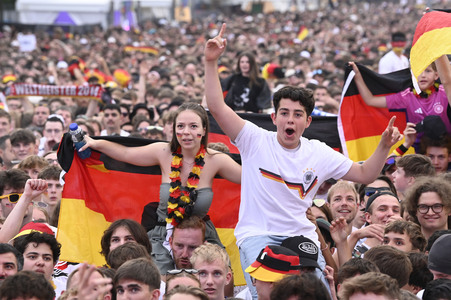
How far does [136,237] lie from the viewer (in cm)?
706

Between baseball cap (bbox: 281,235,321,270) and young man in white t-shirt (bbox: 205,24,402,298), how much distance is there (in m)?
0.14

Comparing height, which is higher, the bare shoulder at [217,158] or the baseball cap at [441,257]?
the bare shoulder at [217,158]

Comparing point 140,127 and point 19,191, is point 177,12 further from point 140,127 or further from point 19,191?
point 19,191

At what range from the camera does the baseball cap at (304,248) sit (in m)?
6.06

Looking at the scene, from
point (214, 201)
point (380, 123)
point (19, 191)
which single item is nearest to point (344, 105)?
point (380, 123)

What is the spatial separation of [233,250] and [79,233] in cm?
131

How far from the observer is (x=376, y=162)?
6.62 meters

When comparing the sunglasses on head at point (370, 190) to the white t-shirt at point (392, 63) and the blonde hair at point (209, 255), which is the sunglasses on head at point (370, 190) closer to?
the blonde hair at point (209, 255)

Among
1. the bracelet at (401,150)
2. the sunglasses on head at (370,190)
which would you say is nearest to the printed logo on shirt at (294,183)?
the sunglasses on head at (370,190)

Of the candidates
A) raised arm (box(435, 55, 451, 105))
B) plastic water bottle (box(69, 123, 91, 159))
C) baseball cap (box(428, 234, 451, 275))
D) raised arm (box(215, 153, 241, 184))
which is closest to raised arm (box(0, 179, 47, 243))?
plastic water bottle (box(69, 123, 91, 159))

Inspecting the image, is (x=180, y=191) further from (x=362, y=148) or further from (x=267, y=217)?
(x=362, y=148)

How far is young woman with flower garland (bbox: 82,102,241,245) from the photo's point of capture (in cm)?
725

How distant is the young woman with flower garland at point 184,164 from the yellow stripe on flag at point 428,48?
181cm

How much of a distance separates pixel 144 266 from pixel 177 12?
162 feet
